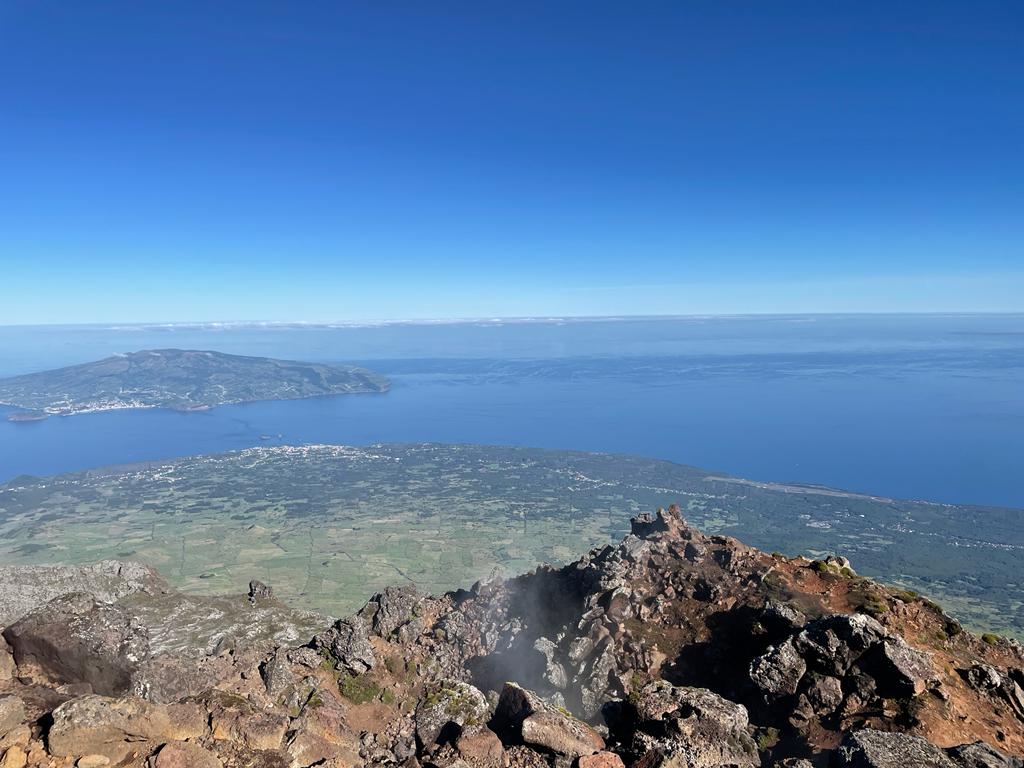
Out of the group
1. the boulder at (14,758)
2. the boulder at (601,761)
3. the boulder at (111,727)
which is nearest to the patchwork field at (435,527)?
the boulder at (601,761)

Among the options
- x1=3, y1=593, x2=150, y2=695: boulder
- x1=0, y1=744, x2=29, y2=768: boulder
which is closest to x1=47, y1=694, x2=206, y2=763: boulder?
x1=0, y1=744, x2=29, y2=768: boulder

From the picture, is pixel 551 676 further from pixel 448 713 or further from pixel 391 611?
pixel 391 611

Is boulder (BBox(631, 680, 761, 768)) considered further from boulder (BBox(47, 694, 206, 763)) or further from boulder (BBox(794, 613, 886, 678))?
boulder (BBox(47, 694, 206, 763))

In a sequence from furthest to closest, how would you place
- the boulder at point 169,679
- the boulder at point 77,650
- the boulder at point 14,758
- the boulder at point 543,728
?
the boulder at point 77,650, the boulder at point 169,679, the boulder at point 543,728, the boulder at point 14,758

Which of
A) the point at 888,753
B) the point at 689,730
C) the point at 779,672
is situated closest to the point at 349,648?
the point at 689,730

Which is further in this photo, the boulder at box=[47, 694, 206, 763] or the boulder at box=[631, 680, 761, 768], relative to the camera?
the boulder at box=[631, 680, 761, 768]

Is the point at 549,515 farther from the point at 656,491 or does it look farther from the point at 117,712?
the point at 117,712

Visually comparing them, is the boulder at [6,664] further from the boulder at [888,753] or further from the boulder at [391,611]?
the boulder at [888,753]
